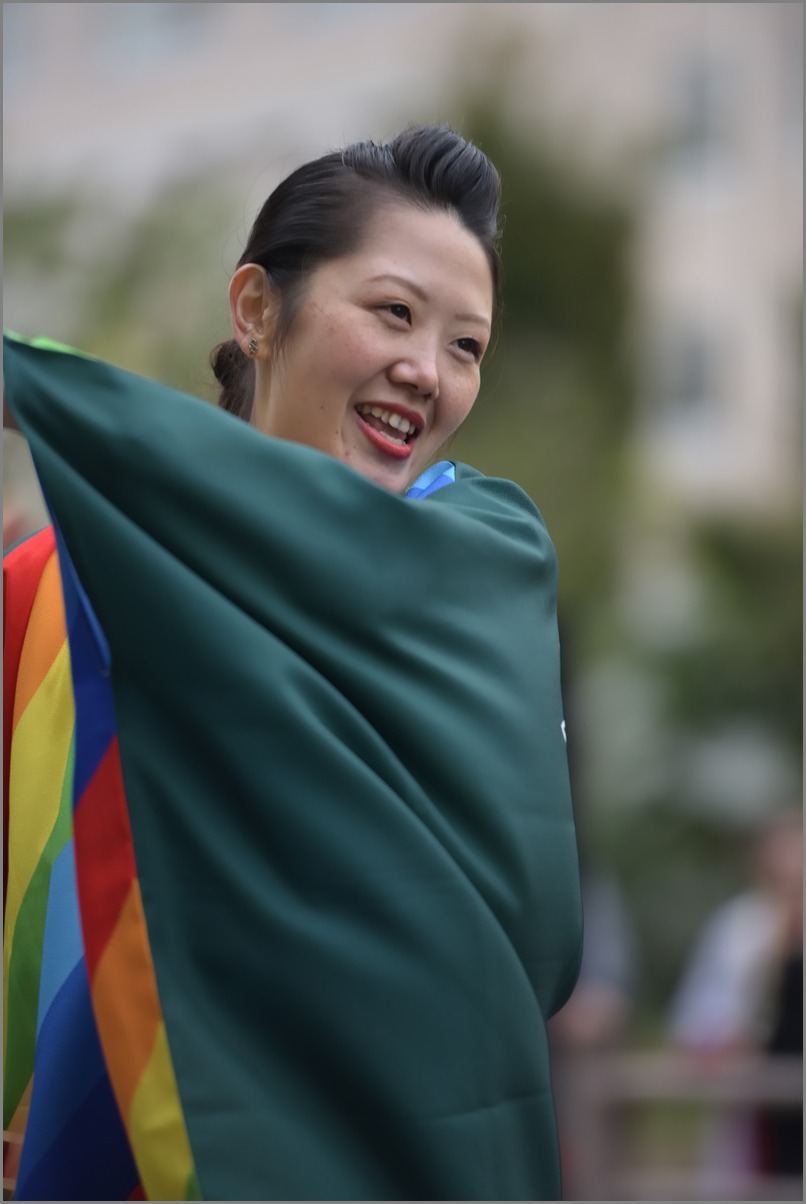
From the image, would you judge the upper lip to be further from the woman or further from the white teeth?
the woman

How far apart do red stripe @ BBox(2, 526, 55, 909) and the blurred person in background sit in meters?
3.38

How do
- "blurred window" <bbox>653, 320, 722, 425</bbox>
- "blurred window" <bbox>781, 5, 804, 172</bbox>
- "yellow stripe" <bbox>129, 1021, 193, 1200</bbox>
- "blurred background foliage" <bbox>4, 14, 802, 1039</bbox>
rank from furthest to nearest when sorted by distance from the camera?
"blurred window" <bbox>653, 320, 722, 425</bbox>, "blurred window" <bbox>781, 5, 804, 172</bbox>, "blurred background foliage" <bbox>4, 14, 802, 1039</bbox>, "yellow stripe" <bbox>129, 1021, 193, 1200</bbox>

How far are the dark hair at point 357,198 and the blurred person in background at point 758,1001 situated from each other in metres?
3.25

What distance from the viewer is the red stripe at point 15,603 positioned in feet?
6.76

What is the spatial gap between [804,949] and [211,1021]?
12.0 ft

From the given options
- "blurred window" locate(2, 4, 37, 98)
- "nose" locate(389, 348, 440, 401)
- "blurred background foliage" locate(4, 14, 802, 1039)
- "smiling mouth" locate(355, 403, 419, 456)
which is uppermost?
"blurred window" locate(2, 4, 37, 98)

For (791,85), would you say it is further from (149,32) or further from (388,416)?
(388,416)

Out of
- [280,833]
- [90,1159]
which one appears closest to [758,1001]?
[90,1159]

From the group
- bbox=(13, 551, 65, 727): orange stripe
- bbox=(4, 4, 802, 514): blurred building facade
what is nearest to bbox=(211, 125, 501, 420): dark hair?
bbox=(13, 551, 65, 727): orange stripe

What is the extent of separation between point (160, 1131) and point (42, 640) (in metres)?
0.68

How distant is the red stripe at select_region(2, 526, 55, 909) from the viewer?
2.06m

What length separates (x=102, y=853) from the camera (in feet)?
5.40

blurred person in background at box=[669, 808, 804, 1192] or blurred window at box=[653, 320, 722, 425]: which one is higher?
blurred window at box=[653, 320, 722, 425]

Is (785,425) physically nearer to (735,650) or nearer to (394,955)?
(735,650)
